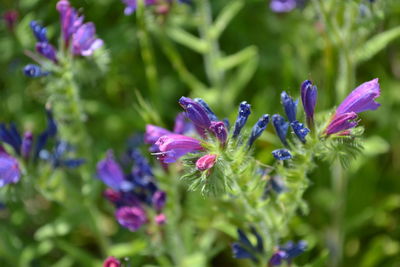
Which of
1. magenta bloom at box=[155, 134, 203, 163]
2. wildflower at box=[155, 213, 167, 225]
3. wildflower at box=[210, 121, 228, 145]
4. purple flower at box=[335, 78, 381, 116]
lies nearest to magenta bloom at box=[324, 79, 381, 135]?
purple flower at box=[335, 78, 381, 116]

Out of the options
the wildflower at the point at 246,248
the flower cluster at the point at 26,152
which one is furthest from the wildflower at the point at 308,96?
the flower cluster at the point at 26,152

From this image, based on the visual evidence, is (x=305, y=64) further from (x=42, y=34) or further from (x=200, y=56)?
(x=42, y=34)

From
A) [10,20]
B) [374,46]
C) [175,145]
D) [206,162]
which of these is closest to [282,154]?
A: [206,162]

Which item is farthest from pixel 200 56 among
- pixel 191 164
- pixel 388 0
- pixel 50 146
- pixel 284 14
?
pixel 191 164

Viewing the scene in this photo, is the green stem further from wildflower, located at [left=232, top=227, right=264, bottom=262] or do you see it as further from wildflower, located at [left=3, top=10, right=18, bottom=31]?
wildflower, located at [left=232, top=227, right=264, bottom=262]

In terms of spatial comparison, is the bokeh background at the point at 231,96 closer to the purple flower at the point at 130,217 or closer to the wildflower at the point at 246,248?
the purple flower at the point at 130,217

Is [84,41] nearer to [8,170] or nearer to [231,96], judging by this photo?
[8,170]
